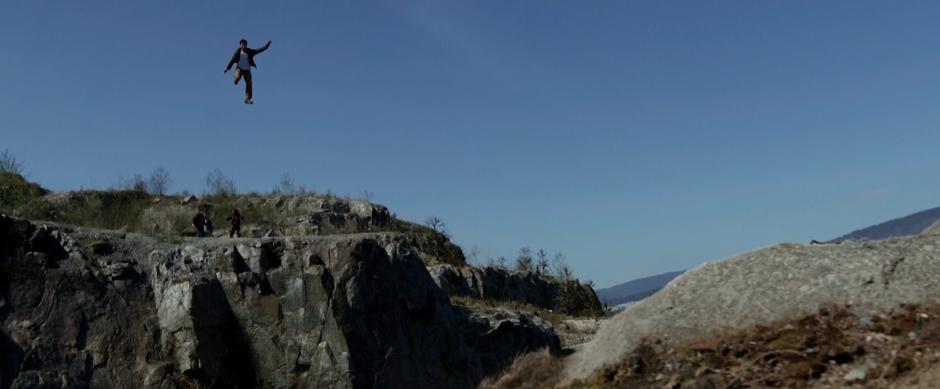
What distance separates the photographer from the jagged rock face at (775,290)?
6.89m

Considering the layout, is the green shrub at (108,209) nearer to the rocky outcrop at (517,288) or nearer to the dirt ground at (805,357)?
the rocky outcrop at (517,288)

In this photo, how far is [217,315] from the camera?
1800 cm

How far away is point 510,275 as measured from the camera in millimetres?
32438

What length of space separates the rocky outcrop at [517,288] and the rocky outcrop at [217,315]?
6.59 m

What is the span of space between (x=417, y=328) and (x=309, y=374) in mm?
2851

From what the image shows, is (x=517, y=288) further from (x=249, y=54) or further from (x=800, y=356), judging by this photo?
(x=800, y=356)

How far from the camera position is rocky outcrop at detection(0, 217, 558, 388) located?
1681 cm

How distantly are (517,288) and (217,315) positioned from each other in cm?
1624

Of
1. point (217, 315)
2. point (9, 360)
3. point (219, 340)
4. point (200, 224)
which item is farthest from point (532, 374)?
point (200, 224)

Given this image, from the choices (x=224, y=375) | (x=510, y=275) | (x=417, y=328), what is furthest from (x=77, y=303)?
(x=510, y=275)

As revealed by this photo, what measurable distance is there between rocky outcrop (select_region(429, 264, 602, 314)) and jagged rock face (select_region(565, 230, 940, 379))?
17.9m

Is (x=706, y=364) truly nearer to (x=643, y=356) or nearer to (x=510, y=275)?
(x=643, y=356)

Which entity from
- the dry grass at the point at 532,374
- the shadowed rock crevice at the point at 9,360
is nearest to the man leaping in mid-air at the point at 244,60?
the shadowed rock crevice at the point at 9,360

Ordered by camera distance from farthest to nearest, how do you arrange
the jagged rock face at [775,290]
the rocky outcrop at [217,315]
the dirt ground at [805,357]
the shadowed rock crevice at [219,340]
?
the shadowed rock crevice at [219,340], the rocky outcrop at [217,315], the jagged rock face at [775,290], the dirt ground at [805,357]
